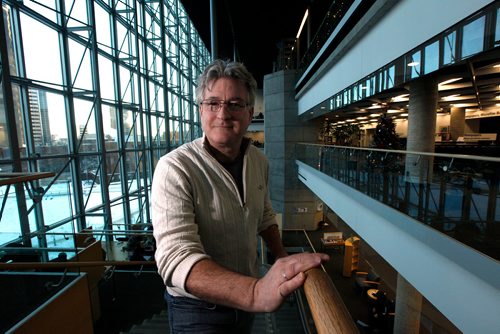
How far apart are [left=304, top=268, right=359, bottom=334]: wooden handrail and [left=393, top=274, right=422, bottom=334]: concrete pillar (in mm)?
5987

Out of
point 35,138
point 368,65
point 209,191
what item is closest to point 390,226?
point 368,65

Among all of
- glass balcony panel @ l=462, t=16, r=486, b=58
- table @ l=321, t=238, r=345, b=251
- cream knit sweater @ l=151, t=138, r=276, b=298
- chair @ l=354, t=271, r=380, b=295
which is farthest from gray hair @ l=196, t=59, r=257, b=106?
table @ l=321, t=238, r=345, b=251

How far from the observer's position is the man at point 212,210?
77 cm

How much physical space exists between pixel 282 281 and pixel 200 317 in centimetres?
60

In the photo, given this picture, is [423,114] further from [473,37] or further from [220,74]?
A: [220,74]

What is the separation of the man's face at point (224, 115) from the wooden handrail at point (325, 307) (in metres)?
0.65

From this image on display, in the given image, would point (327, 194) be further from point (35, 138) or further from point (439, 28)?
point (35, 138)

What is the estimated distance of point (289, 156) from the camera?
13.6 m

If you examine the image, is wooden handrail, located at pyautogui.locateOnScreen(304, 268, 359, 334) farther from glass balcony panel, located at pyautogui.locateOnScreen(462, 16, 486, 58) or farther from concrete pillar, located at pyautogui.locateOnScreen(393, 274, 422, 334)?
concrete pillar, located at pyautogui.locateOnScreen(393, 274, 422, 334)

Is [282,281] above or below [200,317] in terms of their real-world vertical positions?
above

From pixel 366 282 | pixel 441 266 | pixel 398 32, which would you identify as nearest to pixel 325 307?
pixel 441 266

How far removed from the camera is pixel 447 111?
579 inches

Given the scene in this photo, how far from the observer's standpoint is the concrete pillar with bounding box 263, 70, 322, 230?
44.4 ft

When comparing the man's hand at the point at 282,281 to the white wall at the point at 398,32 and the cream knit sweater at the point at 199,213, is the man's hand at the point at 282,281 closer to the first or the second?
the cream knit sweater at the point at 199,213
